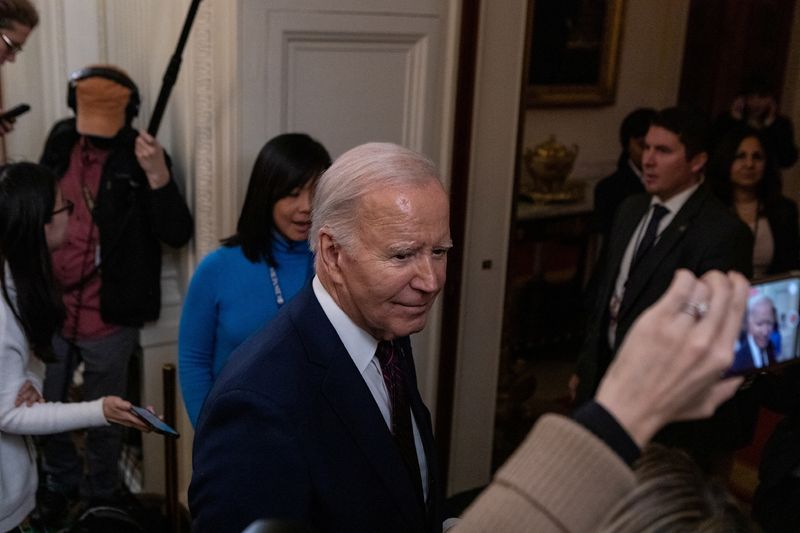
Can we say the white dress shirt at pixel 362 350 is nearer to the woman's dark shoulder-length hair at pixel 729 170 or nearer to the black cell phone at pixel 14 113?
the black cell phone at pixel 14 113

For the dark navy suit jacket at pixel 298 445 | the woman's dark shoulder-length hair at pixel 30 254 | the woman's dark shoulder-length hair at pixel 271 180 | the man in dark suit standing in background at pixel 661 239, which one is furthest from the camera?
the man in dark suit standing in background at pixel 661 239

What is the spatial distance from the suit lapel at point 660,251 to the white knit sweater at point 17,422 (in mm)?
1876

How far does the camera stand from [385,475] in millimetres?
1501

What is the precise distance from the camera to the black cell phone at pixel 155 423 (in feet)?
6.79

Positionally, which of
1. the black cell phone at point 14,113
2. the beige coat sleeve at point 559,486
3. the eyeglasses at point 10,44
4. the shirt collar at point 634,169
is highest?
the eyeglasses at point 10,44

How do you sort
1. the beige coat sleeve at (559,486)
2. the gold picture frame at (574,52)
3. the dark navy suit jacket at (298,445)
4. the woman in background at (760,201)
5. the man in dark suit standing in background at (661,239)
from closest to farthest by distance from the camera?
the beige coat sleeve at (559,486) < the dark navy suit jacket at (298,445) < the man in dark suit standing in background at (661,239) < the woman in background at (760,201) < the gold picture frame at (574,52)

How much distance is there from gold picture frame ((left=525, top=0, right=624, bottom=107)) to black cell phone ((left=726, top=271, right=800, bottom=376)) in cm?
464

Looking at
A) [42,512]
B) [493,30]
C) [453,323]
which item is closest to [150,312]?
[42,512]

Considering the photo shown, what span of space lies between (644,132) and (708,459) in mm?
2150

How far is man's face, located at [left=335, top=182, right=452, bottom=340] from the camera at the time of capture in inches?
62.0

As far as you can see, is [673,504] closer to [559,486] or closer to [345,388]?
[559,486]

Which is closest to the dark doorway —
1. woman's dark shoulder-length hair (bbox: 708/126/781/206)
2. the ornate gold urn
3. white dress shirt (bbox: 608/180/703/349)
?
the ornate gold urn

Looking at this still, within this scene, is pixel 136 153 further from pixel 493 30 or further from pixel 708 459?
pixel 708 459

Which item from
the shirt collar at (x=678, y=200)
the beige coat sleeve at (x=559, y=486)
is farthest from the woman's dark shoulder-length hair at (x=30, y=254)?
the shirt collar at (x=678, y=200)
